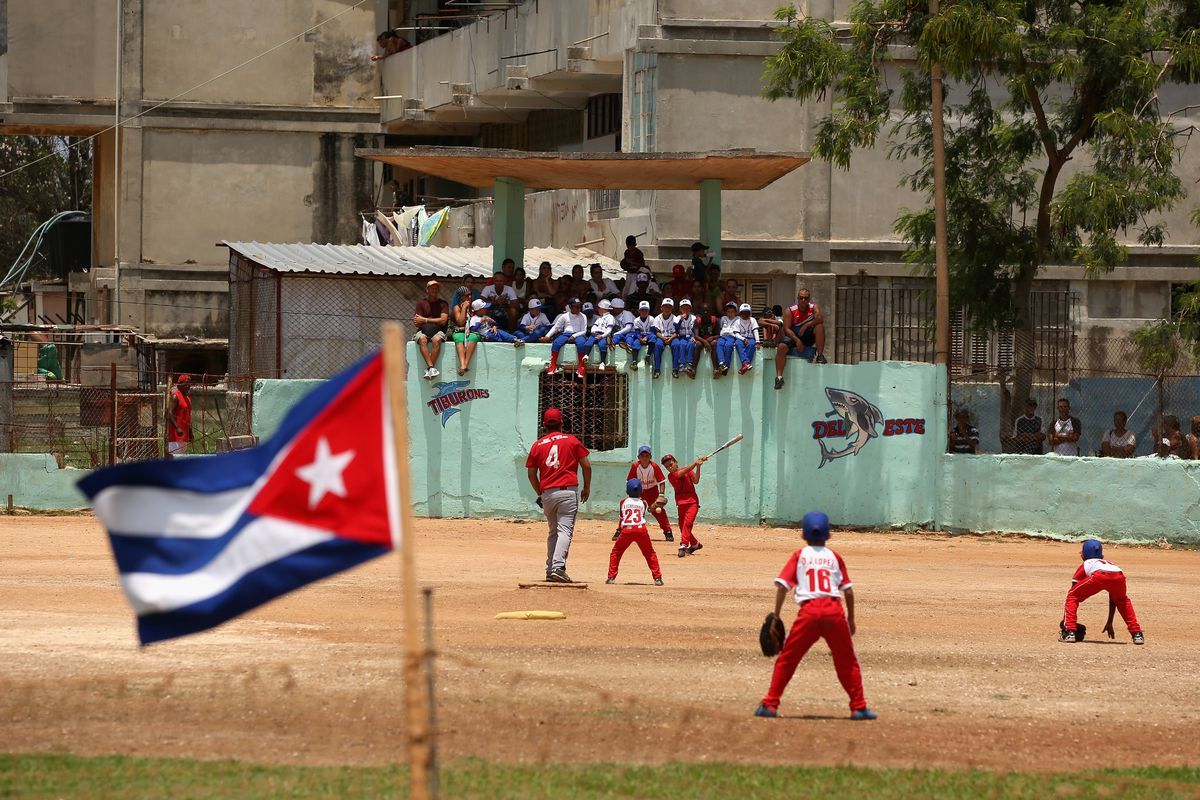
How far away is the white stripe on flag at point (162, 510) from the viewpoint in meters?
7.03

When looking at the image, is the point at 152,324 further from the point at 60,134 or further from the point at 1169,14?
the point at 1169,14

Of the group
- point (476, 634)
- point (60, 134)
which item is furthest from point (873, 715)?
point (60, 134)

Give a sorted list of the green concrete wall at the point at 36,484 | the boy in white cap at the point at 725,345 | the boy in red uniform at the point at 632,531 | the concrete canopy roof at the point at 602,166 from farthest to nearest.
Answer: the concrete canopy roof at the point at 602,166 < the boy in white cap at the point at 725,345 < the green concrete wall at the point at 36,484 < the boy in red uniform at the point at 632,531

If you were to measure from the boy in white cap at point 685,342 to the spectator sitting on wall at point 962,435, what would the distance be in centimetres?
447

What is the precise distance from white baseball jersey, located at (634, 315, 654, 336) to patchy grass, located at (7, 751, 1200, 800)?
1656cm

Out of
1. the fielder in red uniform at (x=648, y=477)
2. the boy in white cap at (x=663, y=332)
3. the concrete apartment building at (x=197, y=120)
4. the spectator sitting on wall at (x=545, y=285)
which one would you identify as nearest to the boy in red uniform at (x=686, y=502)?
the fielder in red uniform at (x=648, y=477)

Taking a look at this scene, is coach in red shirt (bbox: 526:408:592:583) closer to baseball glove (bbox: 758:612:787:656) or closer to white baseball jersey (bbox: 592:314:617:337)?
baseball glove (bbox: 758:612:787:656)

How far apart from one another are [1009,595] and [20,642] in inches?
428

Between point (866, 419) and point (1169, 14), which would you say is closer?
point (866, 419)

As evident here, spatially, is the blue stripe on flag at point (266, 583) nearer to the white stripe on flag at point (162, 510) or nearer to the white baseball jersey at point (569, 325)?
the white stripe on flag at point (162, 510)

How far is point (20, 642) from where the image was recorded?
43.9ft

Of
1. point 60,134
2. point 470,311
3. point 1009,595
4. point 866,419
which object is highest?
point 60,134

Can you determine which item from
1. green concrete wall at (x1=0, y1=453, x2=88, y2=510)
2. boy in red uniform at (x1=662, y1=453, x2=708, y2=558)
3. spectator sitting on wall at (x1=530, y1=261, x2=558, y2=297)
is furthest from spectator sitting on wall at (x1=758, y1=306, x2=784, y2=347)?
green concrete wall at (x1=0, y1=453, x2=88, y2=510)

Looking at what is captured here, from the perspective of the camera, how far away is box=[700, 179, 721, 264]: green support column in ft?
95.7
